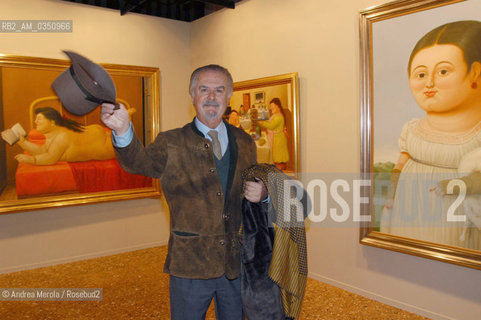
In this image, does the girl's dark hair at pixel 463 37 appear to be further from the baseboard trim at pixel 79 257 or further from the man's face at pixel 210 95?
the baseboard trim at pixel 79 257

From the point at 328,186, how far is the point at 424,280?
3.58 ft

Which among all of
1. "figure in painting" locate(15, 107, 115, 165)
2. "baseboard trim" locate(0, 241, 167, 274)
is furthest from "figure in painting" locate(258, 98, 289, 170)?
"baseboard trim" locate(0, 241, 167, 274)

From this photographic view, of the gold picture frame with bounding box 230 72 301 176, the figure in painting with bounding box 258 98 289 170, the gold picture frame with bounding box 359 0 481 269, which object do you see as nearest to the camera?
the gold picture frame with bounding box 359 0 481 269

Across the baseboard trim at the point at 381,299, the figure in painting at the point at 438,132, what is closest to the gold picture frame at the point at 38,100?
the baseboard trim at the point at 381,299

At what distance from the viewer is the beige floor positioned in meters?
3.01

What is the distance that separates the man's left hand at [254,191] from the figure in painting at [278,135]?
2.36 m

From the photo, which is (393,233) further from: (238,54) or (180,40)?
(180,40)

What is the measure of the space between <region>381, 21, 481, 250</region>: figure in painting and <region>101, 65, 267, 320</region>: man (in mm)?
1767

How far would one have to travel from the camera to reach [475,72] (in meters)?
2.54

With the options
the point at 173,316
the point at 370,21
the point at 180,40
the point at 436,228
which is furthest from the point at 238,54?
the point at 173,316

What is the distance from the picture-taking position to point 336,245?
11.5 ft

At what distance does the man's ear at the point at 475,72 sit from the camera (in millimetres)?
2527

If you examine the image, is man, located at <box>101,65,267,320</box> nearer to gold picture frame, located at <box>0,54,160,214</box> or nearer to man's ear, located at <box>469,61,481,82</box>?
man's ear, located at <box>469,61,481,82</box>

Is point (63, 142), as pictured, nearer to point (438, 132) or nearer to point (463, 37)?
point (438, 132)
